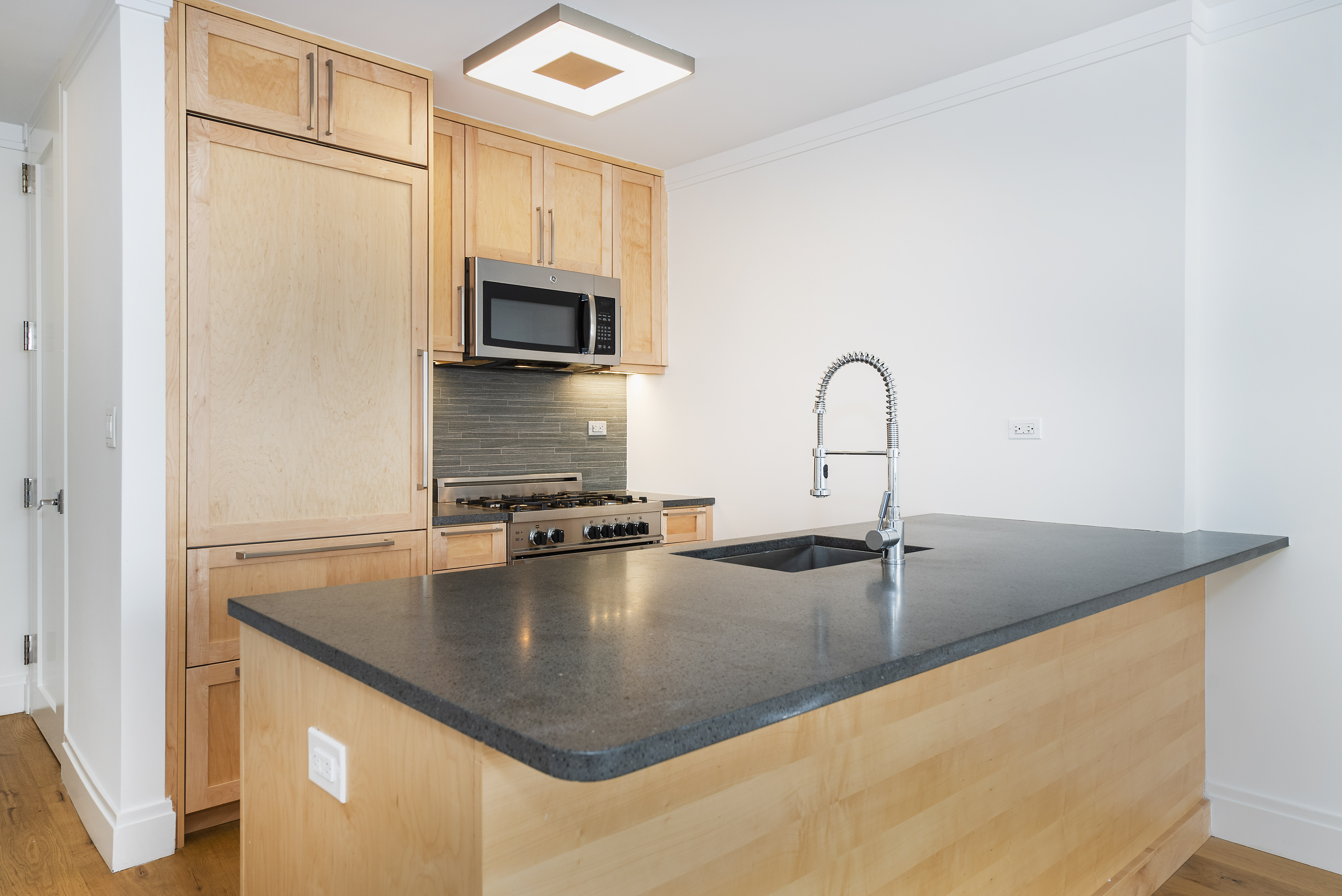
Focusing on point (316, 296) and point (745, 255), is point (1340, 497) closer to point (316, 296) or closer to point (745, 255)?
point (745, 255)

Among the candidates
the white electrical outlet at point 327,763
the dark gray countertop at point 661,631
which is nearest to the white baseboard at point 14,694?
the dark gray countertop at point 661,631

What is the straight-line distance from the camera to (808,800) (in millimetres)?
1275

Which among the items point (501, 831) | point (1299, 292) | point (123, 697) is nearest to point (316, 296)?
point (123, 697)

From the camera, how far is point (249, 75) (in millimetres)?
2553

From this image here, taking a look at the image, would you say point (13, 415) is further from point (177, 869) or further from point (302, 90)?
point (177, 869)

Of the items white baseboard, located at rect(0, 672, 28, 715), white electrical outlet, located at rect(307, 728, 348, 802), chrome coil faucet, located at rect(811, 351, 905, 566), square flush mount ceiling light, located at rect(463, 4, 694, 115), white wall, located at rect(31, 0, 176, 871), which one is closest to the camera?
white electrical outlet, located at rect(307, 728, 348, 802)

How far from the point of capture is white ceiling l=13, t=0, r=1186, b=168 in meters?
2.53

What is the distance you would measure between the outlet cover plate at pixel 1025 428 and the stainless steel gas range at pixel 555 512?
1.37 meters

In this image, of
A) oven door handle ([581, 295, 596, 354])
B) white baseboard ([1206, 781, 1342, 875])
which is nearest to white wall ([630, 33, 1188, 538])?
oven door handle ([581, 295, 596, 354])

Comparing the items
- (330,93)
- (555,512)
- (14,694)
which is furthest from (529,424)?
(14,694)

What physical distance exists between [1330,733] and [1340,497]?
2.19 feet

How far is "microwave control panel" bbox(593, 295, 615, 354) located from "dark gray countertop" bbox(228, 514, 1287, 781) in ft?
6.25

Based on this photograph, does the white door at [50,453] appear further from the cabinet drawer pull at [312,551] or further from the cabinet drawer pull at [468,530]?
the cabinet drawer pull at [468,530]

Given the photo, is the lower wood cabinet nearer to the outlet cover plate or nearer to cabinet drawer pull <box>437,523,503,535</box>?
cabinet drawer pull <box>437,523,503,535</box>
